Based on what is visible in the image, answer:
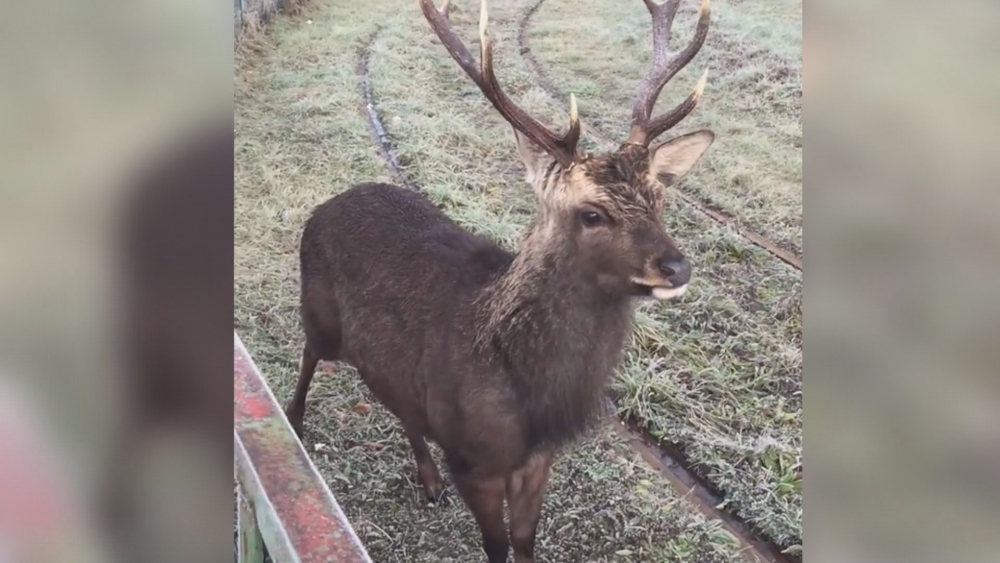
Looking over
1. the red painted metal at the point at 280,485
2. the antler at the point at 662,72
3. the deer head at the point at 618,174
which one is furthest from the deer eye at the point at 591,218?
the red painted metal at the point at 280,485

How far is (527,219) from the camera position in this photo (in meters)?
1.88

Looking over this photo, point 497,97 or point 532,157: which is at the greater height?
point 497,97

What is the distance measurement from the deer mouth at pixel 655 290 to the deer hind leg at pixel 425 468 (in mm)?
595

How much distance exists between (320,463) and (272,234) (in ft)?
1.76

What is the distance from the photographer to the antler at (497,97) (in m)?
1.76

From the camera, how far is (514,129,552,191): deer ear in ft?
5.97

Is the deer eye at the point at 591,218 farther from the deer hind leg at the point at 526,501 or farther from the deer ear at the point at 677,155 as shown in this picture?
the deer hind leg at the point at 526,501

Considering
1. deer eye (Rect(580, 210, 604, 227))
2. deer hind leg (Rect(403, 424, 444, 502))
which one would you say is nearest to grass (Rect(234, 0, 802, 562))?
deer hind leg (Rect(403, 424, 444, 502))

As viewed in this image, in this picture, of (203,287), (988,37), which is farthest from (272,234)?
(988,37)

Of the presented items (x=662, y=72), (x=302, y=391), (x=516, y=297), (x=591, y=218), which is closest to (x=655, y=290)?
(x=591, y=218)

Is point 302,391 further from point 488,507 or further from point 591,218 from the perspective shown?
point 591,218

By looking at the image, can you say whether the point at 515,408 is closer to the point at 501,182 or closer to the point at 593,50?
the point at 501,182

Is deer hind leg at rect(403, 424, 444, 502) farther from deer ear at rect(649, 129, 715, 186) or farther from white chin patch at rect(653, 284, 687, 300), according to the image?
deer ear at rect(649, 129, 715, 186)

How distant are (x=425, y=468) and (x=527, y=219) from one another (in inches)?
23.2
